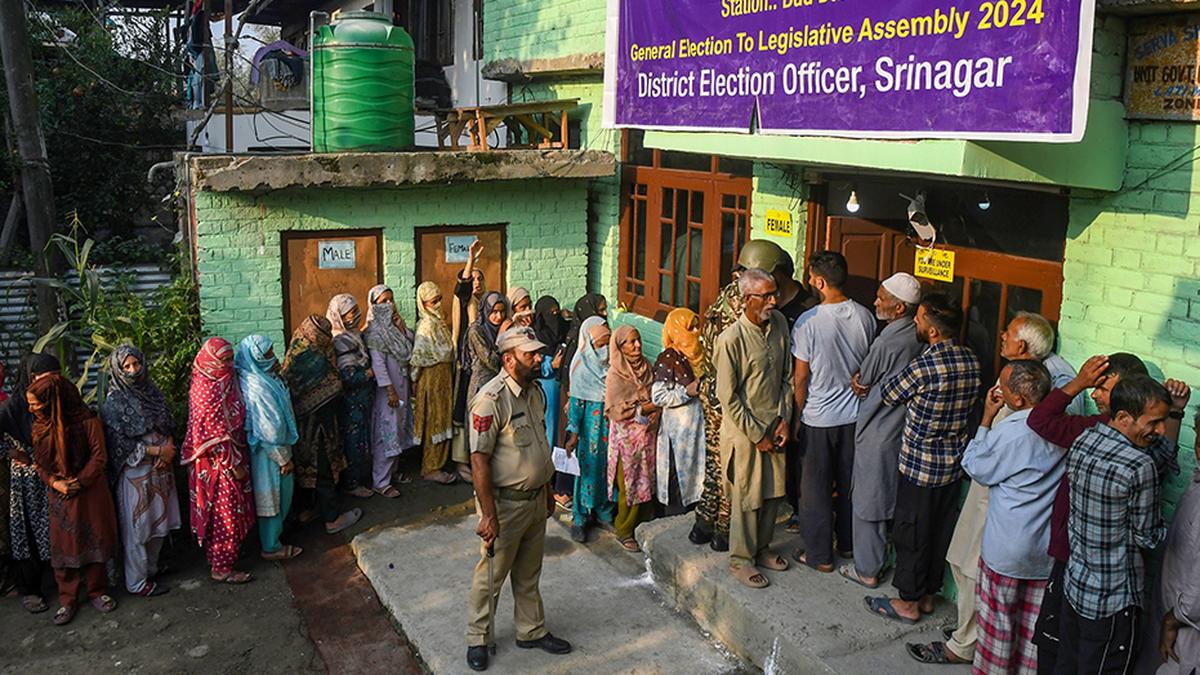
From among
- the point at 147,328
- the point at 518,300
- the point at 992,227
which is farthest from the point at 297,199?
the point at 992,227

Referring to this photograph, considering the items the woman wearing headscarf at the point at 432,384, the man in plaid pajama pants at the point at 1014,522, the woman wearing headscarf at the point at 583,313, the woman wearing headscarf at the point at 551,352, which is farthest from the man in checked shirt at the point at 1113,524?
the woman wearing headscarf at the point at 432,384

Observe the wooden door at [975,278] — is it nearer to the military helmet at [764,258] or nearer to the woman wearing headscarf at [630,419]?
the military helmet at [764,258]

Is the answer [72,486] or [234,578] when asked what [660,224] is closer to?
[234,578]

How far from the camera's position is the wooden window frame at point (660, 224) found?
25.7 feet

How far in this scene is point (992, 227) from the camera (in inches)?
217

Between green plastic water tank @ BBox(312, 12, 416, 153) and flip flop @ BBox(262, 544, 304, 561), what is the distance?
11.4 ft

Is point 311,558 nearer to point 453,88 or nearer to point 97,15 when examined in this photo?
point 453,88

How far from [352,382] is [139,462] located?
5.27ft

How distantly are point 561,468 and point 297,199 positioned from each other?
359 centimetres

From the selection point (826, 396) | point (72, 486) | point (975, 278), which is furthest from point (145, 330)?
point (975, 278)

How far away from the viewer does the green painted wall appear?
7988 millimetres

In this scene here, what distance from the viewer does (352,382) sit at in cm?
743

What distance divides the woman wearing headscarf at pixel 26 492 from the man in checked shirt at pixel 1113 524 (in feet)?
18.1

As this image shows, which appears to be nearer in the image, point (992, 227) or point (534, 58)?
point (992, 227)
